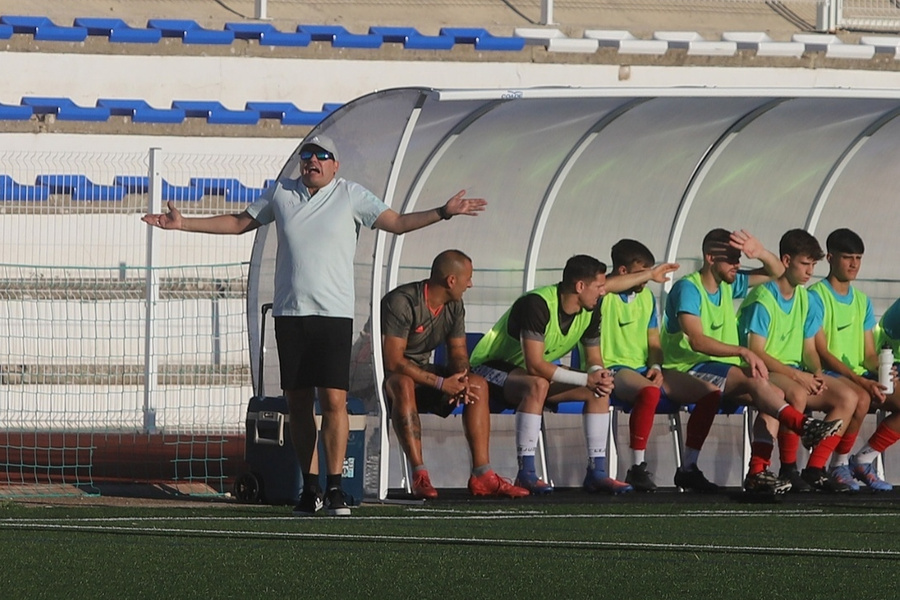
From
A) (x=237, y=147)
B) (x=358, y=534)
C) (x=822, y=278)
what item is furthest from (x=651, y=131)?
(x=237, y=147)

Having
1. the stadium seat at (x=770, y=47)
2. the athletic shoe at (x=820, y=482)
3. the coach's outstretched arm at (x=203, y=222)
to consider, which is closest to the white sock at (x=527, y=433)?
the athletic shoe at (x=820, y=482)

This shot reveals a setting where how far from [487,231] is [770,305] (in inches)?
68.9

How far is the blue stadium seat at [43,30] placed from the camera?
19.6m

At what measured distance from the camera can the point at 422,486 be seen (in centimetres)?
855

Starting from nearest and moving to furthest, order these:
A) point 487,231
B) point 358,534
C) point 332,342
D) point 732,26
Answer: point 358,534 < point 332,342 < point 487,231 < point 732,26

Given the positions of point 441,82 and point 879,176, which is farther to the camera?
point 441,82

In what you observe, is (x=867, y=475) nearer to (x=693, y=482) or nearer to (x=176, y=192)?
(x=693, y=482)

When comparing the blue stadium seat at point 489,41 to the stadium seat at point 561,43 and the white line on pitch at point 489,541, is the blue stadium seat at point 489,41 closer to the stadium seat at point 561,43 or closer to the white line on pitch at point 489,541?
the stadium seat at point 561,43

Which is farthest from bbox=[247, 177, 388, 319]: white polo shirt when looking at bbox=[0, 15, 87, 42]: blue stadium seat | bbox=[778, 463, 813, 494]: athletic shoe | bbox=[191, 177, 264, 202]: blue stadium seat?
bbox=[0, 15, 87, 42]: blue stadium seat

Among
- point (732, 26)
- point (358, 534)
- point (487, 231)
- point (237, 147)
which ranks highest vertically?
point (732, 26)

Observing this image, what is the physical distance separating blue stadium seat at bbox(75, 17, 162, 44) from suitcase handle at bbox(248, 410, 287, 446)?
12.3 meters

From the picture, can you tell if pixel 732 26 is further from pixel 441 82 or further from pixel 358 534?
pixel 358 534

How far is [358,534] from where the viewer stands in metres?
6.51

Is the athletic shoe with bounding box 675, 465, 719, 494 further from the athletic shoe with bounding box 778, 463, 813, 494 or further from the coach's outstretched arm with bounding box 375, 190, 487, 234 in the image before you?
the coach's outstretched arm with bounding box 375, 190, 487, 234
